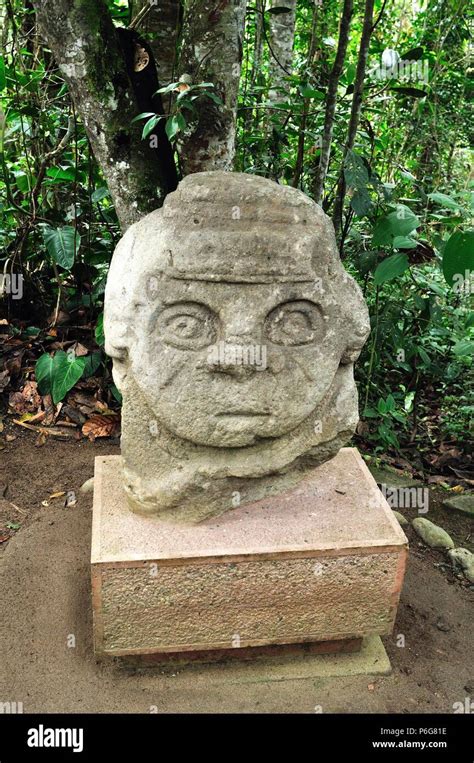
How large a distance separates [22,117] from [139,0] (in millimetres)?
954

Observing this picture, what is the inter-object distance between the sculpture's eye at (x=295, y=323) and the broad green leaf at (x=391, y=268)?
882 mm

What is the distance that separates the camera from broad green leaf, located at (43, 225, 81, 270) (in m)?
3.92

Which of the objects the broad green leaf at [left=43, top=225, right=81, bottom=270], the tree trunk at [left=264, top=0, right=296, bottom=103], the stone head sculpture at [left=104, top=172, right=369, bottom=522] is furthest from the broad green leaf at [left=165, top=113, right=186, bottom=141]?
the tree trunk at [left=264, top=0, right=296, bottom=103]

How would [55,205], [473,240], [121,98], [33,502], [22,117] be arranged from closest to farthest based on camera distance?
[473,240], [121,98], [33,502], [22,117], [55,205]

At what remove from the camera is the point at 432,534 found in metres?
3.54

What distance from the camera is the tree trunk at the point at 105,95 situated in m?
3.06

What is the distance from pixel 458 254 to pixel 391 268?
17.8 inches

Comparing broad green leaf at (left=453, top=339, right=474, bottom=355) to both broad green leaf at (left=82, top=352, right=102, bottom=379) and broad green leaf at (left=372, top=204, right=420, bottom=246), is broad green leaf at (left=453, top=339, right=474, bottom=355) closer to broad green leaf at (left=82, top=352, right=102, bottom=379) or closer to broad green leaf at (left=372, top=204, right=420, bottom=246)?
broad green leaf at (left=372, top=204, right=420, bottom=246)

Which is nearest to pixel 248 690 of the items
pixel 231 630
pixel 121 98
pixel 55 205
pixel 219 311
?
pixel 231 630

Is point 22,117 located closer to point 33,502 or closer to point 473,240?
point 33,502

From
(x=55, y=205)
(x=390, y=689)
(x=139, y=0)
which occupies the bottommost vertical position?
(x=390, y=689)

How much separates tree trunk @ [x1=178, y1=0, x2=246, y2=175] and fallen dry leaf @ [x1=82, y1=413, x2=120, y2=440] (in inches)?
58.1

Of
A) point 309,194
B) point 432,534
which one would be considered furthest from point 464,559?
point 309,194

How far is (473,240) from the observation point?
2.87 meters
